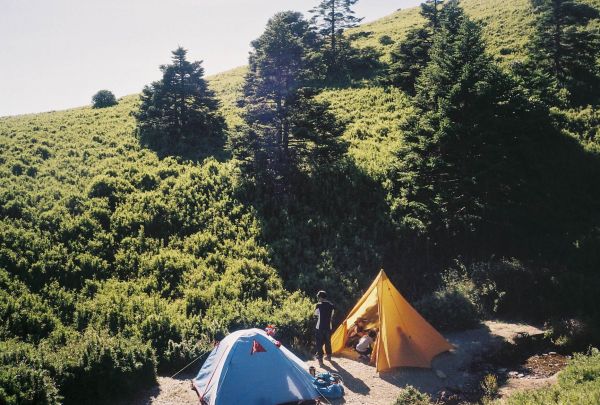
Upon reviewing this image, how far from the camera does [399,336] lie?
1295 cm

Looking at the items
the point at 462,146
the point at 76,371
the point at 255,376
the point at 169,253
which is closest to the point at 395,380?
the point at 255,376

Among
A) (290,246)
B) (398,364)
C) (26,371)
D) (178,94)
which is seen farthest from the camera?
(178,94)

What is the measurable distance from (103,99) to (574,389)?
52.5 metres

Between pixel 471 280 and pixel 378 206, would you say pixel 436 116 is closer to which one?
pixel 378 206

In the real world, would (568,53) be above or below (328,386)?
above

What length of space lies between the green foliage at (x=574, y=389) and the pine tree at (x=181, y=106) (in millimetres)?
27581

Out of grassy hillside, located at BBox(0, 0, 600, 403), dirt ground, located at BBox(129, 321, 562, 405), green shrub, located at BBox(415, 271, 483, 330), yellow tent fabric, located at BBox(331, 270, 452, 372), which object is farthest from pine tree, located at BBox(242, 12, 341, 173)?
dirt ground, located at BBox(129, 321, 562, 405)

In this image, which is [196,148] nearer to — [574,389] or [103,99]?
[103,99]

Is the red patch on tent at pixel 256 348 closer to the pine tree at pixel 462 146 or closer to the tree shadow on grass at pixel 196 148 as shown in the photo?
the pine tree at pixel 462 146

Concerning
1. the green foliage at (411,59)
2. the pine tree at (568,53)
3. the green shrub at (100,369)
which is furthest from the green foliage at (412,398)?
the green foliage at (411,59)

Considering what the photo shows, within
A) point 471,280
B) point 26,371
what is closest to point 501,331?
A: point 471,280

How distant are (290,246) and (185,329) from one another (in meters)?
7.31

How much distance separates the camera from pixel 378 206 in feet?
73.9

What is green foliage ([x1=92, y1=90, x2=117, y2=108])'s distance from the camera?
49.0 metres
